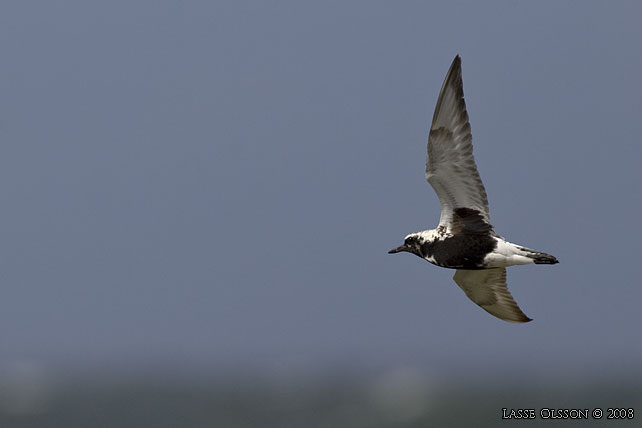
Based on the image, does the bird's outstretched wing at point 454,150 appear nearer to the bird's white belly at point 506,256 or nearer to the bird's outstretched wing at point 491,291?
the bird's white belly at point 506,256

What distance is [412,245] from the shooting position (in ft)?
67.5

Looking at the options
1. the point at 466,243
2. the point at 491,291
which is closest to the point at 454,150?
the point at 466,243

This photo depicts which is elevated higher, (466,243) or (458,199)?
(458,199)

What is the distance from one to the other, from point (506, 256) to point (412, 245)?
2.66 m

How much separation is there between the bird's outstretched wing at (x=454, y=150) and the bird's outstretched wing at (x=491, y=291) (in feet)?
8.16

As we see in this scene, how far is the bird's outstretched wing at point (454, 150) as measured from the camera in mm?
18781

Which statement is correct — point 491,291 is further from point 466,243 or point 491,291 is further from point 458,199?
point 458,199

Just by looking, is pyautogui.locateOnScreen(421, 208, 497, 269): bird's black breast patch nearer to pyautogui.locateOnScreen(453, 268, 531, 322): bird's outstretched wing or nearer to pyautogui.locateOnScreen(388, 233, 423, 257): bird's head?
pyautogui.locateOnScreen(388, 233, 423, 257): bird's head

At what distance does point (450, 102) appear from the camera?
18.9 m

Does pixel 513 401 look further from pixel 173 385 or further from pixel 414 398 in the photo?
pixel 173 385

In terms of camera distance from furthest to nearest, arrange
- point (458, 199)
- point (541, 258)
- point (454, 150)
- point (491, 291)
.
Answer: point (491, 291) → point (458, 199) → point (454, 150) → point (541, 258)

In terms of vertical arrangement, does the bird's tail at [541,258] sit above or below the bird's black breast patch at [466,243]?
below

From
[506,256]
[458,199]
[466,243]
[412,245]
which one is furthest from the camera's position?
[412,245]

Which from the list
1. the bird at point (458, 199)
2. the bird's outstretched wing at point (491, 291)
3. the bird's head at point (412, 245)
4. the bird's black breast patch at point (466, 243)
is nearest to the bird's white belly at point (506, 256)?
the bird at point (458, 199)
